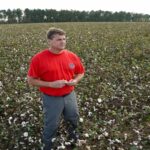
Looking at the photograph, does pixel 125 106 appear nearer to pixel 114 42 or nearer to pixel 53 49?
pixel 53 49

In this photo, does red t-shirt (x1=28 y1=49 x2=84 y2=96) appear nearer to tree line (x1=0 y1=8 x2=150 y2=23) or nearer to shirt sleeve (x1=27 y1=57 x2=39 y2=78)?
shirt sleeve (x1=27 y1=57 x2=39 y2=78)

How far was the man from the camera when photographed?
602 cm

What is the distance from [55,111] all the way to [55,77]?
554 millimetres

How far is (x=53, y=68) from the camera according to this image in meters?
6.07

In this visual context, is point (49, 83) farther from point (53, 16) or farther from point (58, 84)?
point (53, 16)

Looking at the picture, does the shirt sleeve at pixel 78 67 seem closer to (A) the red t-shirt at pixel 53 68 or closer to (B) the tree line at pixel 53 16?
(A) the red t-shirt at pixel 53 68

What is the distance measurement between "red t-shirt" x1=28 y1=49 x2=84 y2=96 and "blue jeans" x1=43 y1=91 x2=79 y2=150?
11 cm

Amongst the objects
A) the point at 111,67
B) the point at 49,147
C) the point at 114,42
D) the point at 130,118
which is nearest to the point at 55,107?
the point at 49,147

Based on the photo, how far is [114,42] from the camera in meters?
19.8

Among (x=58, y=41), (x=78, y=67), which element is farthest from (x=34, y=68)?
(x=78, y=67)

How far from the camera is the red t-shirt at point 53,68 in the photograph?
19.9 ft

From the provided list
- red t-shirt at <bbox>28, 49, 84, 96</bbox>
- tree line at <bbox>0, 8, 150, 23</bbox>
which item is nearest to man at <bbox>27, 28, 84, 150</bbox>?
Result: red t-shirt at <bbox>28, 49, 84, 96</bbox>

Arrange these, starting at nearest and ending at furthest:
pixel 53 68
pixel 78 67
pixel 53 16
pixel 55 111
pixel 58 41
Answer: pixel 58 41 → pixel 53 68 → pixel 55 111 → pixel 78 67 → pixel 53 16

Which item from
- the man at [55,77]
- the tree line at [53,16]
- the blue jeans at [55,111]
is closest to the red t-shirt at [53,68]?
the man at [55,77]
